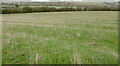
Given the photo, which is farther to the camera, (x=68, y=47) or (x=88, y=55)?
(x=68, y=47)

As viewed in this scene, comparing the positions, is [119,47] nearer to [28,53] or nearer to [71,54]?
[71,54]

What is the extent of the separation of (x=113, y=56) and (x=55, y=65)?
24 cm

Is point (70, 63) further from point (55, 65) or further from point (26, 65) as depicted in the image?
point (26, 65)

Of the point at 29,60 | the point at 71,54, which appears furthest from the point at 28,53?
the point at 71,54

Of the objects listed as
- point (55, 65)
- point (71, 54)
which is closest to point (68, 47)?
point (71, 54)

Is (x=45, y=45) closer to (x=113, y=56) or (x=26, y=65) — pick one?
(x=26, y=65)

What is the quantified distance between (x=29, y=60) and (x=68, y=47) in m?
0.21

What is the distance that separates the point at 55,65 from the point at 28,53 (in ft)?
0.51

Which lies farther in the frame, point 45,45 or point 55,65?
point 45,45

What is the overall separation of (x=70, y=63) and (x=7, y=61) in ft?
0.78

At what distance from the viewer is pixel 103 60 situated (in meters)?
0.51

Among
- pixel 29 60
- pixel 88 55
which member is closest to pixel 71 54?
pixel 88 55

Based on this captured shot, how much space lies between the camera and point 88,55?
557 millimetres

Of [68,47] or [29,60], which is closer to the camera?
[29,60]
